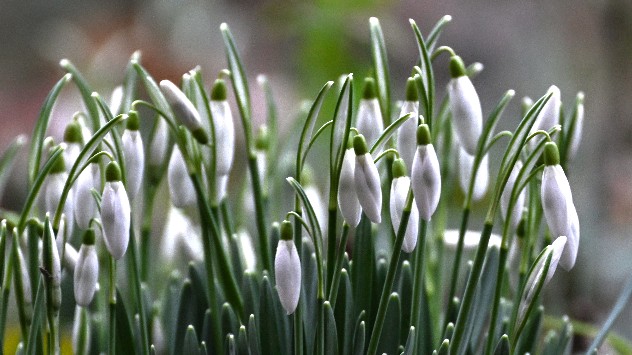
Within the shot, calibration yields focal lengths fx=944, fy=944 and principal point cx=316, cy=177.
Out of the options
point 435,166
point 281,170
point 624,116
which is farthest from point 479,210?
point 435,166

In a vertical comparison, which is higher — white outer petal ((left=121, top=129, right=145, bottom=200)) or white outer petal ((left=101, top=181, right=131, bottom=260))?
white outer petal ((left=121, top=129, right=145, bottom=200))

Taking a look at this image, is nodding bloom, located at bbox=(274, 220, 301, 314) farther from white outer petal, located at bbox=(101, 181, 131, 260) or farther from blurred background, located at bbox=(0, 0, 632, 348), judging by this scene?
blurred background, located at bbox=(0, 0, 632, 348)

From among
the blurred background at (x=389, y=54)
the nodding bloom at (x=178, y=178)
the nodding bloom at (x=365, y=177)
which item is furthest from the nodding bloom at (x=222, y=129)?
the blurred background at (x=389, y=54)

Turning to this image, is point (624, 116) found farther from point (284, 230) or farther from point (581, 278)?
point (284, 230)

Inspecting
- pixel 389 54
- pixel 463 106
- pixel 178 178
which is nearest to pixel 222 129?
pixel 178 178

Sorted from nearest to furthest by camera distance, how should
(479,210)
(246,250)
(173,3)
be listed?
(246,250) < (479,210) < (173,3)

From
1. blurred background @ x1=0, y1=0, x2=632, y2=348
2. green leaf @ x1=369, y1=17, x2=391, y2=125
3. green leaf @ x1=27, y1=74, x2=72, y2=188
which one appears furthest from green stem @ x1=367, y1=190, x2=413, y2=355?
blurred background @ x1=0, y1=0, x2=632, y2=348
